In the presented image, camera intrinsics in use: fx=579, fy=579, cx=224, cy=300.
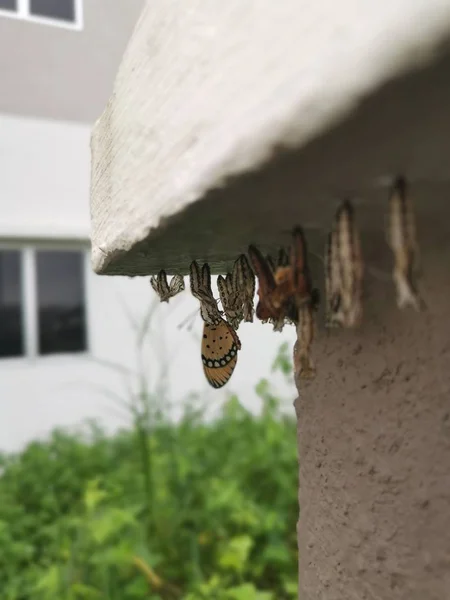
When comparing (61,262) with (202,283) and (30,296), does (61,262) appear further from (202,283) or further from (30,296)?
(202,283)

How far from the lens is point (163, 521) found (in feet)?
5.60

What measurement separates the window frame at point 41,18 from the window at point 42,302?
3.82 feet

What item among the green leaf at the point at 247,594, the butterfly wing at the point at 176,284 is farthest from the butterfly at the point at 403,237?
the green leaf at the point at 247,594

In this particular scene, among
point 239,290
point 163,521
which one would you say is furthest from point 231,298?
point 163,521

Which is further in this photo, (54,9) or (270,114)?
(54,9)

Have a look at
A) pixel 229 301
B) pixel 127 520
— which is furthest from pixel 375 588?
pixel 127 520

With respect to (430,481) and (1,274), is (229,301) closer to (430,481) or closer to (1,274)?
(430,481)

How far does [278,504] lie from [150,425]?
0.58 meters

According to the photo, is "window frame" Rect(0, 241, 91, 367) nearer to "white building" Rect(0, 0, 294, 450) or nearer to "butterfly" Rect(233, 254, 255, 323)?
"white building" Rect(0, 0, 294, 450)

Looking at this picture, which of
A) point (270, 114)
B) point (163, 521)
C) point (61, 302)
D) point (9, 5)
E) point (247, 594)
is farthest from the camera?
point (61, 302)

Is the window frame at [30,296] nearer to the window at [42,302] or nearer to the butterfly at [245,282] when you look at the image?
the window at [42,302]

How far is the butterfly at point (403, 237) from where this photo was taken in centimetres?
21

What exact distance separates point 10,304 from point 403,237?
10.2 ft

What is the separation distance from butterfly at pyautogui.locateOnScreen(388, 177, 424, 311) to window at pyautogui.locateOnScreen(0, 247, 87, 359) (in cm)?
309
